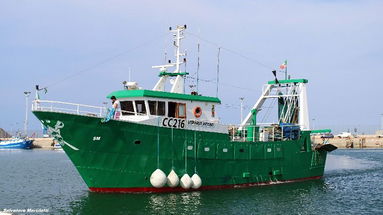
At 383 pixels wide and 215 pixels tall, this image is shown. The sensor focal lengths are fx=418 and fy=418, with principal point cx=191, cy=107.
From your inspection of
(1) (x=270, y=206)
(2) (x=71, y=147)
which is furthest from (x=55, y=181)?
(1) (x=270, y=206)

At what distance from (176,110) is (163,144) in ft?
7.94

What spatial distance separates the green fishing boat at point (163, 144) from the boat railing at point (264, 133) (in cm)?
7

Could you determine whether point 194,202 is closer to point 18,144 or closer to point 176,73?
point 176,73

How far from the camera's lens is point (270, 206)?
22625 mm

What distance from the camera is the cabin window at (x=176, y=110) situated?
25.0 m

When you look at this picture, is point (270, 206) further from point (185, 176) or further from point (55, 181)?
point (55, 181)

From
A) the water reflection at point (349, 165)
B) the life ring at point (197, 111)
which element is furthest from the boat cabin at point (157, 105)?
the water reflection at point (349, 165)

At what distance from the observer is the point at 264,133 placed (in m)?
30.0

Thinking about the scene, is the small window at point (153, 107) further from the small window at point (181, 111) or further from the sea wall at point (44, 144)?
the sea wall at point (44, 144)

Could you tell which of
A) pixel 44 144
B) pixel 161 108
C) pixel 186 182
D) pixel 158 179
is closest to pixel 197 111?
pixel 161 108

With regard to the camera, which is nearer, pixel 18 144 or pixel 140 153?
pixel 140 153

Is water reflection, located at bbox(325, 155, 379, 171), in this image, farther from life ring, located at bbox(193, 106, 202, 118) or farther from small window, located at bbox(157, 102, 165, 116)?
small window, located at bbox(157, 102, 165, 116)

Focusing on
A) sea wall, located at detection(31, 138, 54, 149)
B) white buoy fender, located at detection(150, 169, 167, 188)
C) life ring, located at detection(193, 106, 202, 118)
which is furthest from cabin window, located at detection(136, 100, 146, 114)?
sea wall, located at detection(31, 138, 54, 149)

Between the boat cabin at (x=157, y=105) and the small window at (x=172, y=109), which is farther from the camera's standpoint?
the small window at (x=172, y=109)
